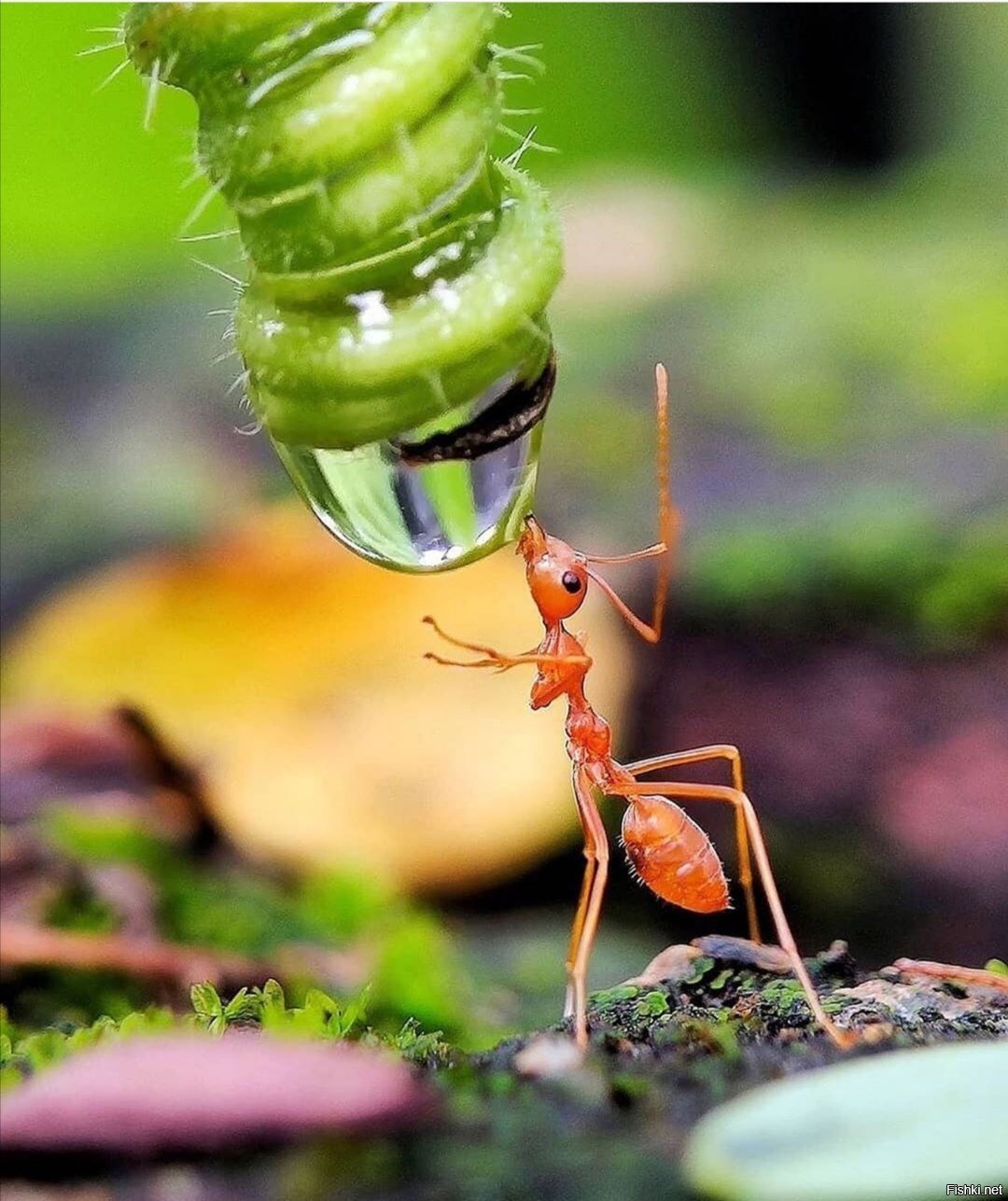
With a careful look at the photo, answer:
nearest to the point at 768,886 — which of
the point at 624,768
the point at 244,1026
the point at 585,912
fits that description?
the point at 585,912

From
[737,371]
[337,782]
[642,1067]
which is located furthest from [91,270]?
[642,1067]

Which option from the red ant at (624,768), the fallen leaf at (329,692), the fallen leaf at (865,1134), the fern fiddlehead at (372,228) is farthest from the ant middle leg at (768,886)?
the fallen leaf at (329,692)

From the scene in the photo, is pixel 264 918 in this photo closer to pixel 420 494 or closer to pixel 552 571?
pixel 552 571

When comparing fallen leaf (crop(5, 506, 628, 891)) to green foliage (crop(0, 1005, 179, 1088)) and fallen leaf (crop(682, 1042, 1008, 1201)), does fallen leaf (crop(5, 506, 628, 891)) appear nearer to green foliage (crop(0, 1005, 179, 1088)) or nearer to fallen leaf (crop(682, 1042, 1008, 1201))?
green foliage (crop(0, 1005, 179, 1088))

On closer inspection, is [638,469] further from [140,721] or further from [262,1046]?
[262,1046]

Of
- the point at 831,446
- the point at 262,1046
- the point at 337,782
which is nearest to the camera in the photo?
the point at 262,1046

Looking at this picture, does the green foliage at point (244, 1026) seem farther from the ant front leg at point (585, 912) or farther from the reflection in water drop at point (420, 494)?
the reflection in water drop at point (420, 494)
